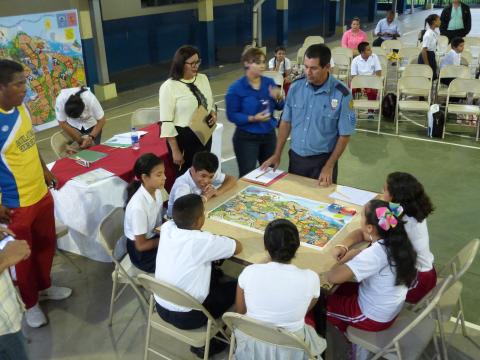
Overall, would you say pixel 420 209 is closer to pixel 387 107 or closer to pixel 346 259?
pixel 346 259

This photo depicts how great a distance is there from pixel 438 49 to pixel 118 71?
25.2 feet

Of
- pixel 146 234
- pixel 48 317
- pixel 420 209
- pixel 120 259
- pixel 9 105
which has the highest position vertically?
pixel 9 105

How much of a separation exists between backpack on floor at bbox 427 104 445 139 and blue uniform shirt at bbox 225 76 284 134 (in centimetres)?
360

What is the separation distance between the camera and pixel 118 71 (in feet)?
40.8

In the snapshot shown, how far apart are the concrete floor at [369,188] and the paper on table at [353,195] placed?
1027 millimetres

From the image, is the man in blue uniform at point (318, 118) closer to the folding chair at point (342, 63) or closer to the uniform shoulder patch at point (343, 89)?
the uniform shoulder patch at point (343, 89)

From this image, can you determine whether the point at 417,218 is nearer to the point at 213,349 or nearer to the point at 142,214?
the point at 213,349

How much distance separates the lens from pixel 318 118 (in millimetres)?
3844

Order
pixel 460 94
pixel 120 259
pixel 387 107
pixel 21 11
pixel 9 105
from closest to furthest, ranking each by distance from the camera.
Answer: pixel 9 105, pixel 120 259, pixel 460 94, pixel 387 107, pixel 21 11

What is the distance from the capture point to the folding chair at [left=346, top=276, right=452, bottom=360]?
2594 mm

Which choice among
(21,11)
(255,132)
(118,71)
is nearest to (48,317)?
(255,132)

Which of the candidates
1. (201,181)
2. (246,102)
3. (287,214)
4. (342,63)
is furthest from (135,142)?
(342,63)

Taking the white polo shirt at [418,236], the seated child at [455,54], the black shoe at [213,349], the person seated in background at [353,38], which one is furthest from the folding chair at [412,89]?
the black shoe at [213,349]

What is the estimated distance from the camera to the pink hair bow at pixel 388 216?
260 centimetres
